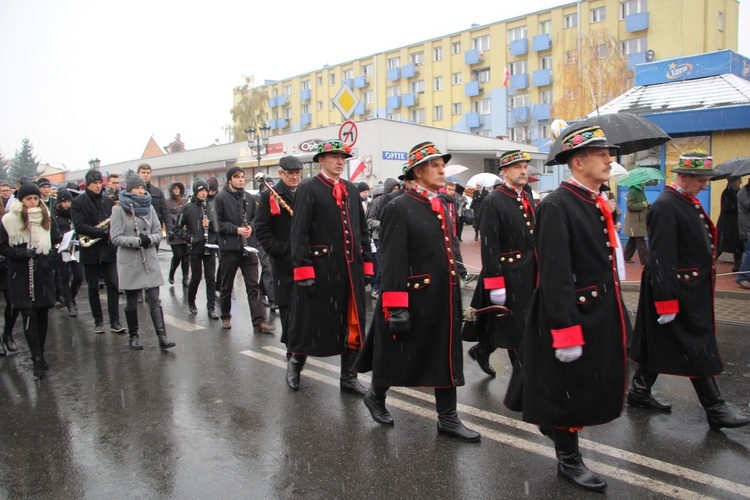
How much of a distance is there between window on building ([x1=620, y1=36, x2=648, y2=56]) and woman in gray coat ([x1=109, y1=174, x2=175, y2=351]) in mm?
41895

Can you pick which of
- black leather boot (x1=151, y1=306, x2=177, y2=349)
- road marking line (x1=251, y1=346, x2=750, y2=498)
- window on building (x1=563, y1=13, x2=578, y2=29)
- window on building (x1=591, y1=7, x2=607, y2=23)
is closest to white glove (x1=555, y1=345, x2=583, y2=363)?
road marking line (x1=251, y1=346, x2=750, y2=498)

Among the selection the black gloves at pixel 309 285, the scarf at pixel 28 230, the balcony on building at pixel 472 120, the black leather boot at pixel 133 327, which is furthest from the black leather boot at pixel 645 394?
the balcony on building at pixel 472 120

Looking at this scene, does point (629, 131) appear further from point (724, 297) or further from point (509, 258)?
point (724, 297)

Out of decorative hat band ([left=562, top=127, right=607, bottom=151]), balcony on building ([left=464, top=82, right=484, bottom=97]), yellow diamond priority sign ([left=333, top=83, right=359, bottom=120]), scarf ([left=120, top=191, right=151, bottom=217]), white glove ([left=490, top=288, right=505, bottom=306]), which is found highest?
balcony on building ([left=464, top=82, right=484, bottom=97])

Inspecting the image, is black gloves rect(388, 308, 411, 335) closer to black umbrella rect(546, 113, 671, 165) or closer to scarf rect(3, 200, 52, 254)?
black umbrella rect(546, 113, 671, 165)

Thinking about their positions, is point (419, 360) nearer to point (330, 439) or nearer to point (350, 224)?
point (330, 439)

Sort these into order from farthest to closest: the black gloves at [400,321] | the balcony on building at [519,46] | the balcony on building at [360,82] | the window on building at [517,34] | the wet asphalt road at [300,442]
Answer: the balcony on building at [360,82]
the window on building at [517,34]
the balcony on building at [519,46]
the black gloves at [400,321]
the wet asphalt road at [300,442]

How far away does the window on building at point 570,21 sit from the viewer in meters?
44.2

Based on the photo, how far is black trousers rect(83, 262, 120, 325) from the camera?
7.87 meters

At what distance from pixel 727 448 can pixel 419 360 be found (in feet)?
6.95

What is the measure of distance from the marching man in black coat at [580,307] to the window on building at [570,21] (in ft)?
150

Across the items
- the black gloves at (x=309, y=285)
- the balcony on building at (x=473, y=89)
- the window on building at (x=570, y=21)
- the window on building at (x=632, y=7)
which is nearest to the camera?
the black gloves at (x=309, y=285)

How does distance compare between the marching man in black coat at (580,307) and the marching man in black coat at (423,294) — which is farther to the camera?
the marching man in black coat at (423,294)

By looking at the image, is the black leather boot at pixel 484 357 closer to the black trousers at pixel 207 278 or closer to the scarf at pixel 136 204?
the scarf at pixel 136 204
